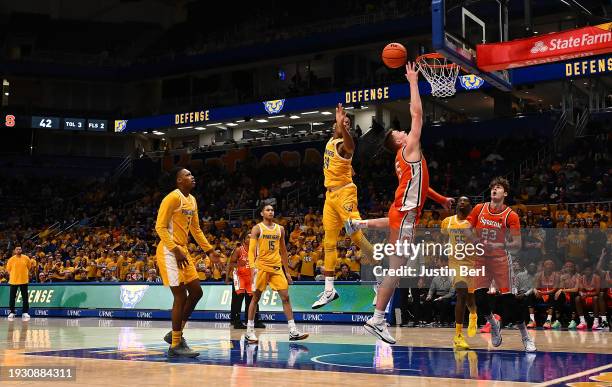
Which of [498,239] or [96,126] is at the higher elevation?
[96,126]

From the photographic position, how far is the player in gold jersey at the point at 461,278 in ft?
33.3

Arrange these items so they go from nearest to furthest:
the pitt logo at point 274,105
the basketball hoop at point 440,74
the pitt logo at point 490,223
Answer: the pitt logo at point 490,223 < the basketball hoop at point 440,74 < the pitt logo at point 274,105

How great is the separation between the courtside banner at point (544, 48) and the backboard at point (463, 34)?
28 centimetres

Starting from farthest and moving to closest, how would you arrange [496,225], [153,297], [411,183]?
[153,297], [496,225], [411,183]

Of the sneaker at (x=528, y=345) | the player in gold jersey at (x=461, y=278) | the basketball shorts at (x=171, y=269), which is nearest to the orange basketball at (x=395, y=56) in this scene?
the player in gold jersey at (x=461, y=278)

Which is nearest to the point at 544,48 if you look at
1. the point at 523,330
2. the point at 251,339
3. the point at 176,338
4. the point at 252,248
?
the point at 523,330

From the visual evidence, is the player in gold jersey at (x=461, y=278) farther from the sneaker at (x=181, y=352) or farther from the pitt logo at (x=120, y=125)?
the pitt logo at (x=120, y=125)

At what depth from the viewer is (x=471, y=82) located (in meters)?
25.4

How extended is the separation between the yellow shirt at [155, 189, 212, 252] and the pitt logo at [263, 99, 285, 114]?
2311cm

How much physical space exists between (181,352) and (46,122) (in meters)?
32.3

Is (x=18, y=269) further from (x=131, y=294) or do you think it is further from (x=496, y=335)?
(x=496, y=335)

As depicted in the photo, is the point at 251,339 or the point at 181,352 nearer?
the point at 181,352

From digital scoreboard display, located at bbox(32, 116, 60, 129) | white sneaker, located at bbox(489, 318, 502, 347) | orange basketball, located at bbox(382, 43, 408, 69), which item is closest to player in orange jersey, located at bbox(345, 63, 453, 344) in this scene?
orange basketball, located at bbox(382, 43, 408, 69)

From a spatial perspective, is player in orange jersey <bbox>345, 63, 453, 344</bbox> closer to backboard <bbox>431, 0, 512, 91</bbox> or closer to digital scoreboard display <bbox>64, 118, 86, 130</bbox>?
backboard <bbox>431, 0, 512, 91</bbox>
